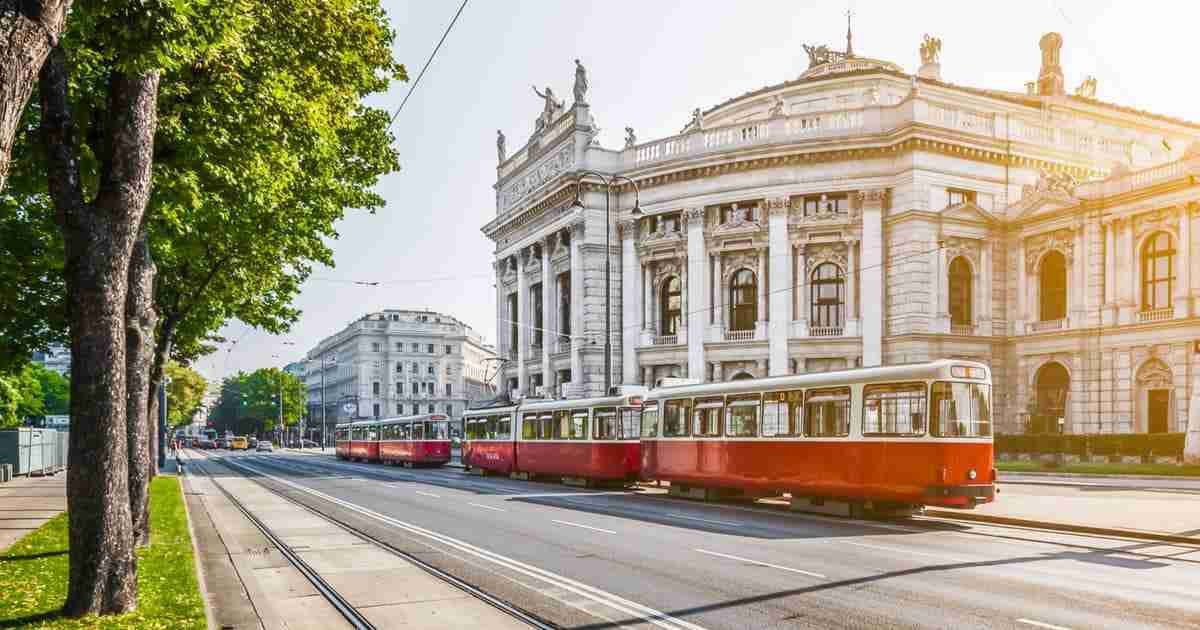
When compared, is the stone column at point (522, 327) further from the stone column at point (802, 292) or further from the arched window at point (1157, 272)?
the arched window at point (1157, 272)

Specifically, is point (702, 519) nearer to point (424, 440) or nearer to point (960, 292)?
point (960, 292)

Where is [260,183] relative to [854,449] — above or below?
above

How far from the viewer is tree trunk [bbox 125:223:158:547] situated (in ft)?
38.9

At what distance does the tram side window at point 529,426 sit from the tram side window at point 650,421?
7749 millimetres

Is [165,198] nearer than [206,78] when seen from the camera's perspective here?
No

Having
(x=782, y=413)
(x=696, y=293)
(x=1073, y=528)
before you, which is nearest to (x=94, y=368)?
(x=782, y=413)

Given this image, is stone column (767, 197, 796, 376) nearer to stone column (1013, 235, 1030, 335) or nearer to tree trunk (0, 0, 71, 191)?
stone column (1013, 235, 1030, 335)

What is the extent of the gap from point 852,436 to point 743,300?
31654 millimetres

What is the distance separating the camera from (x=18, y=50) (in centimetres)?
585

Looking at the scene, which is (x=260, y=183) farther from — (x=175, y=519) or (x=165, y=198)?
(x=175, y=519)

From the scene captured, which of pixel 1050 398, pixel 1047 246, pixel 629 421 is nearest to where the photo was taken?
pixel 629 421

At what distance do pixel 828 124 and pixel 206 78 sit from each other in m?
39.7

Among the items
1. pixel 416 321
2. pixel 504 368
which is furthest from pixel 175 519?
pixel 416 321

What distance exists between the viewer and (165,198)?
14617 mm
